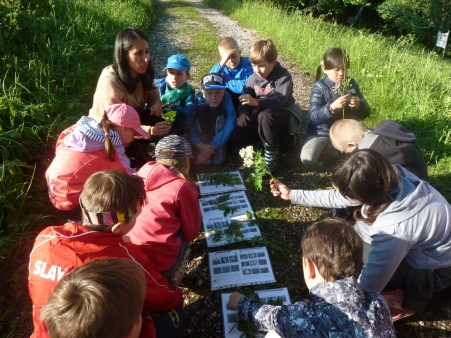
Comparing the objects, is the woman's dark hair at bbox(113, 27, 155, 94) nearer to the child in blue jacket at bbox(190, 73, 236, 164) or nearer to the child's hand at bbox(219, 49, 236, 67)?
the child in blue jacket at bbox(190, 73, 236, 164)

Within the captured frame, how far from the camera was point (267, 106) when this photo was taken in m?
3.79

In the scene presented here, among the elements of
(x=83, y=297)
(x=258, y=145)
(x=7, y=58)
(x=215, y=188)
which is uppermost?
(x=83, y=297)

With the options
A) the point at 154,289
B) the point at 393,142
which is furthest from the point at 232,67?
the point at 154,289

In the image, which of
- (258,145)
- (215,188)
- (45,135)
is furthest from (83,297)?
(258,145)

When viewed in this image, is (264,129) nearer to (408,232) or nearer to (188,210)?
(188,210)

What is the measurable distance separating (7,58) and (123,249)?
3.82 meters

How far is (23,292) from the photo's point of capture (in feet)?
7.95

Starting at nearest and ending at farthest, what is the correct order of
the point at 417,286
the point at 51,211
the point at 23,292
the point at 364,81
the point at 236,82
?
the point at 417,286, the point at 23,292, the point at 51,211, the point at 236,82, the point at 364,81

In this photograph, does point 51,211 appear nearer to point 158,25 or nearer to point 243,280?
point 243,280

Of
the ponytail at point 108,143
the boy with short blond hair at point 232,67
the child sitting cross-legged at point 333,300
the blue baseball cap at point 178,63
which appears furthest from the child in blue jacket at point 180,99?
the child sitting cross-legged at point 333,300

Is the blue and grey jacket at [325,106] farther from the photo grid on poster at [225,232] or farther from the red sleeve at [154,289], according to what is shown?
the red sleeve at [154,289]

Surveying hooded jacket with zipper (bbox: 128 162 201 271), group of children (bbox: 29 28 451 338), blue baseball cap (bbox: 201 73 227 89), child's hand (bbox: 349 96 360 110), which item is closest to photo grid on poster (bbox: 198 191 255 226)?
group of children (bbox: 29 28 451 338)

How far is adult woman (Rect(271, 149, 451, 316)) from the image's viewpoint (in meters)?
1.85

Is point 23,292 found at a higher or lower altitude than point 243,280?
lower
